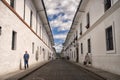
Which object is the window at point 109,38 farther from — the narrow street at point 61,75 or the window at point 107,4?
the narrow street at point 61,75

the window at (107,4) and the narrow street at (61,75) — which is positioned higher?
the window at (107,4)

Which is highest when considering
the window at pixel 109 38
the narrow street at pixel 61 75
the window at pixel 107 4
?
the window at pixel 107 4

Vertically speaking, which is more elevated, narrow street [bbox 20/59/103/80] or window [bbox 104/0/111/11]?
window [bbox 104/0/111/11]

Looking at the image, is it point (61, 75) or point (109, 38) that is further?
point (109, 38)

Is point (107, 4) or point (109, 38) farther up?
point (107, 4)

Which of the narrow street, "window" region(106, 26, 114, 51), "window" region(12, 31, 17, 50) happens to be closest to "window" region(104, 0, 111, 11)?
"window" region(106, 26, 114, 51)

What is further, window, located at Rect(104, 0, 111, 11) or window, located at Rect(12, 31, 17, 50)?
window, located at Rect(12, 31, 17, 50)

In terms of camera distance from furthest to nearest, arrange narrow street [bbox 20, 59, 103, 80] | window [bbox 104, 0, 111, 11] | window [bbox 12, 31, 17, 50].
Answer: window [bbox 12, 31, 17, 50] → window [bbox 104, 0, 111, 11] → narrow street [bbox 20, 59, 103, 80]

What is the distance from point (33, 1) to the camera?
19.4 m

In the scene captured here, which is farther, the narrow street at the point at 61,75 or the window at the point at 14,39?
the window at the point at 14,39

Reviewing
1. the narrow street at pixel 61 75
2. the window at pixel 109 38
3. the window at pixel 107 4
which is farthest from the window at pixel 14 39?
the window at pixel 107 4

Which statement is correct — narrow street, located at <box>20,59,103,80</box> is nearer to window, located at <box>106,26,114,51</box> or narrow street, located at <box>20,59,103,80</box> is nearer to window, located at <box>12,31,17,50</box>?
window, located at <box>106,26,114,51</box>

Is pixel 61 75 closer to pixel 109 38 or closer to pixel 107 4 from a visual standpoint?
pixel 109 38

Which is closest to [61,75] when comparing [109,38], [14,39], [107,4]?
[109,38]
